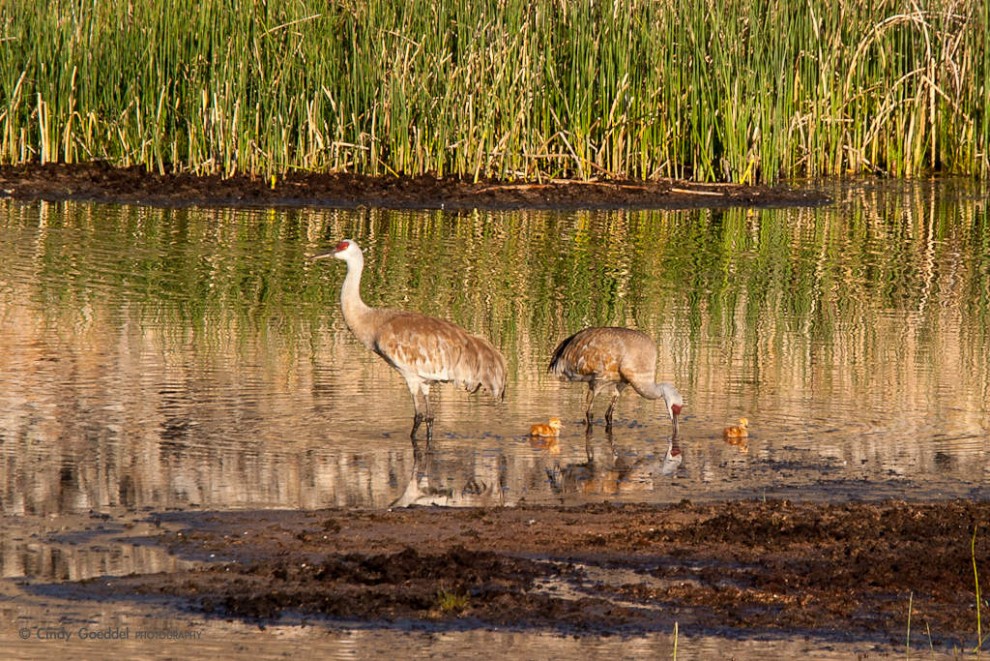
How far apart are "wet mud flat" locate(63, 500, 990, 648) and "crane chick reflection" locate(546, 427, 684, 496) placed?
2.14 ft

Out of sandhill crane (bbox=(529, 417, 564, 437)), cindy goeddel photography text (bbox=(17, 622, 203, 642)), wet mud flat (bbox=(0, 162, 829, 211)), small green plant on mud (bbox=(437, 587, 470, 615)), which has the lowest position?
cindy goeddel photography text (bbox=(17, 622, 203, 642))

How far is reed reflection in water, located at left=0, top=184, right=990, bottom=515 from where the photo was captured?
8656 millimetres

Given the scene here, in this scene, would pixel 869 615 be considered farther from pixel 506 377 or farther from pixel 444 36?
pixel 444 36

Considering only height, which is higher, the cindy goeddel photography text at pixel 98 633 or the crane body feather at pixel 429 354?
the crane body feather at pixel 429 354

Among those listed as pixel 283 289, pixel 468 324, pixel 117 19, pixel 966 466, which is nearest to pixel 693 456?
pixel 966 466

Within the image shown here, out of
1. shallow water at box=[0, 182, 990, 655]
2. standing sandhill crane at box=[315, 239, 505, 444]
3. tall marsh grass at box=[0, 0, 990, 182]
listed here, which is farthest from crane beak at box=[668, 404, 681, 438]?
tall marsh grass at box=[0, 0, 990, 182]

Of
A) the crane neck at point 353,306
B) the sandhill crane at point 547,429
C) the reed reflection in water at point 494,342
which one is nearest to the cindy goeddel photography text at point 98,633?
the reed reflection in water at point 494,342

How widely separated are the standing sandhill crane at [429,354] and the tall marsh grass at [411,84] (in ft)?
31.9

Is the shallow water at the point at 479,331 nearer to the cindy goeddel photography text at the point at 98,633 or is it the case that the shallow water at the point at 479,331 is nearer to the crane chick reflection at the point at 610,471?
the crane chick reflection at the point at 610,471

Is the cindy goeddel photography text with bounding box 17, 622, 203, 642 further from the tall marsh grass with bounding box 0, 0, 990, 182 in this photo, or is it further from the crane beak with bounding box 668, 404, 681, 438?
the tall marsh grass with bounding box 0, 0, 990, 182

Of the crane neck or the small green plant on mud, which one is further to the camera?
the crane neck

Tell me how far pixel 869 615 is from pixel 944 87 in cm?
1660

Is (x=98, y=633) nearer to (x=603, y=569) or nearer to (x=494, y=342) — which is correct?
(x=603, y=569)

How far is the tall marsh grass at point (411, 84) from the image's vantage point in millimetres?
19812
